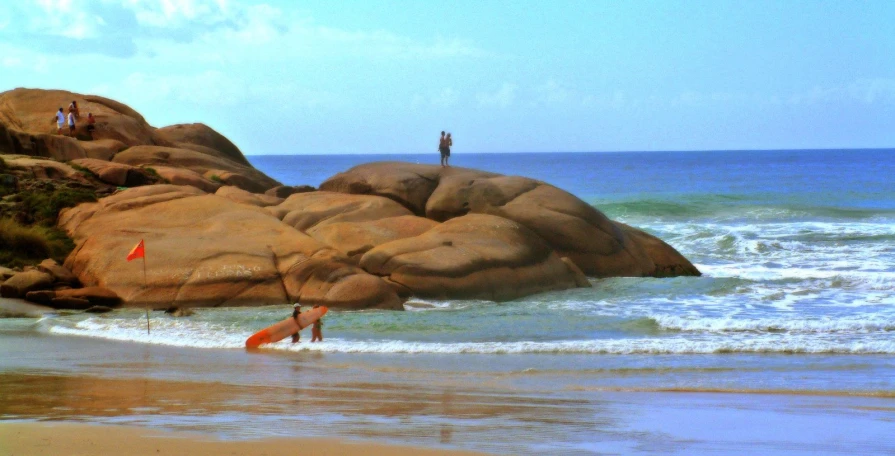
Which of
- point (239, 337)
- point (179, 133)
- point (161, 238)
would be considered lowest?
point (239, 337)

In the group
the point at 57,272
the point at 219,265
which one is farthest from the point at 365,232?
the point at 57,272

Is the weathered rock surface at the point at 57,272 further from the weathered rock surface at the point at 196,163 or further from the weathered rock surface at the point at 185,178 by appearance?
the weathered rock surface at the point at 196,163

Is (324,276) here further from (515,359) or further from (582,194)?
(582,194)

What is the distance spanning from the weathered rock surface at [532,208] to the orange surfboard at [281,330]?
289 inches

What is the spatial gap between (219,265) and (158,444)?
11052mm

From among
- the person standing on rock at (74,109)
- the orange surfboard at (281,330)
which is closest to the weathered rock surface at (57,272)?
the orange surfboard at (281,330)

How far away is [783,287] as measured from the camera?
21.8 meters

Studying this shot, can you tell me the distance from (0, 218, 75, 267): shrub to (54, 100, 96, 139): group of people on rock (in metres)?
7.80

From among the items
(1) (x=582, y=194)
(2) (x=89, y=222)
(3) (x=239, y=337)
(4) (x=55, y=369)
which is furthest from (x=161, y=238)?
(1) (x=582, y=194)

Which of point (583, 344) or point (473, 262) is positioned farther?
point (473, 262)

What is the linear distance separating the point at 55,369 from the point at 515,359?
5909mm

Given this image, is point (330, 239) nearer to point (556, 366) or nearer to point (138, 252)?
point (138, 252)

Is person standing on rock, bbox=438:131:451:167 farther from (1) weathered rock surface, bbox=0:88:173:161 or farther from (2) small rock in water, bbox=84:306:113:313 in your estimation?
(2) small rock in water, bbox=84:306:113:313

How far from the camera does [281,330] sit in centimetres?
1573
